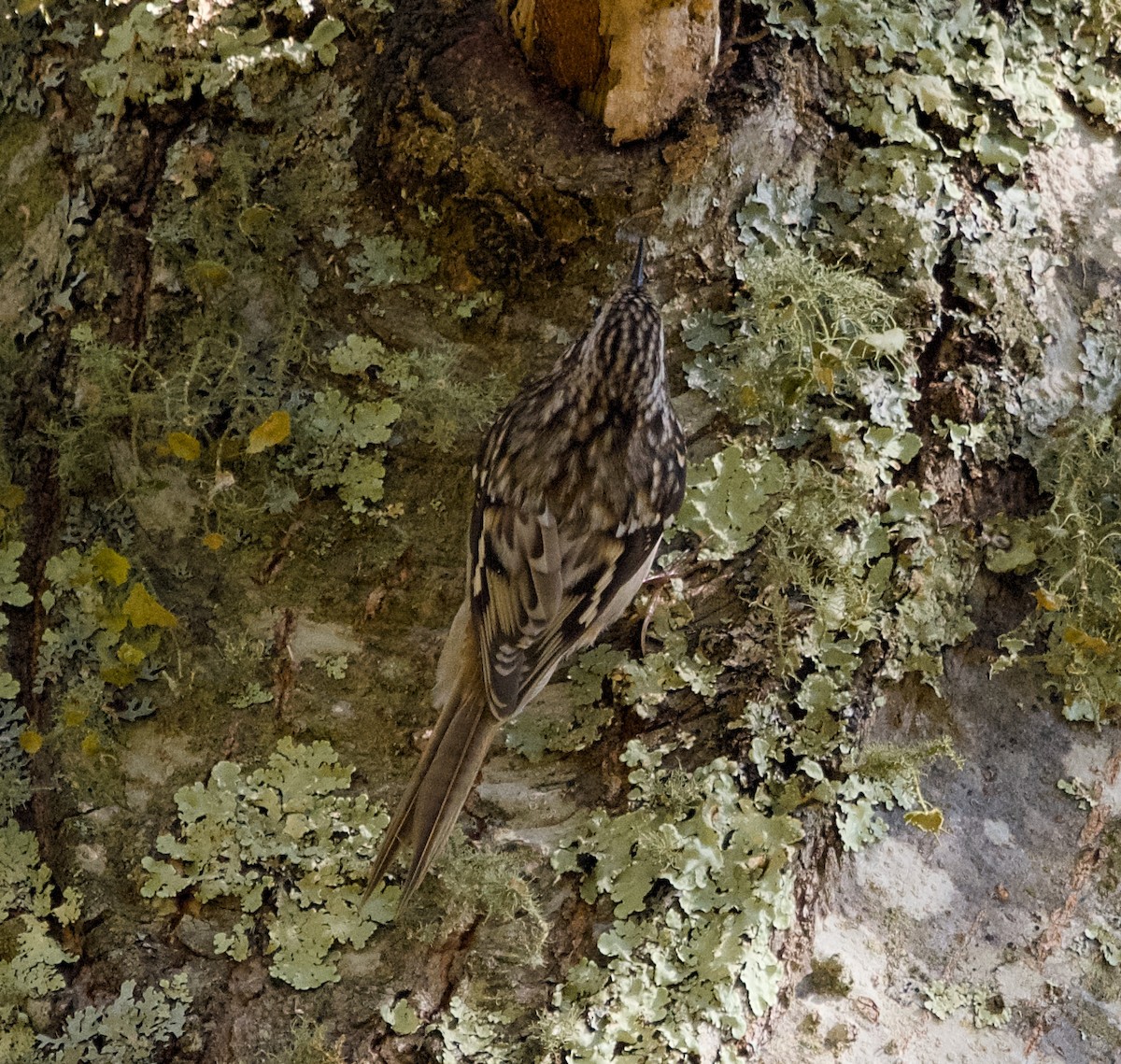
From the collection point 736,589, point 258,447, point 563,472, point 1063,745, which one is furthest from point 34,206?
point 1063,745

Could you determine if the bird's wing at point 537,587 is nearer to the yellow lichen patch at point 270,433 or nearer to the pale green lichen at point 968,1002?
the yellow lichen patch at point 270,433

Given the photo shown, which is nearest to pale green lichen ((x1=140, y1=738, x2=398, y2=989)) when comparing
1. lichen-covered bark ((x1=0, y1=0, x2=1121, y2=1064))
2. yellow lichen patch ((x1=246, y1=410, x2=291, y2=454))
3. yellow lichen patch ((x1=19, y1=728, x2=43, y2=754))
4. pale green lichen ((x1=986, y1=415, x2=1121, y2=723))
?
lichen-covered bark ((x1=0, y1=0, x2=1121, y2=1064))

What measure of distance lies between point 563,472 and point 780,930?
1.03 meters

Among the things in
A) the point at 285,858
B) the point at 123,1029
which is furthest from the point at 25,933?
the point at 285,858

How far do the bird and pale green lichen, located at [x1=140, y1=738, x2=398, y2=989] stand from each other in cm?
6

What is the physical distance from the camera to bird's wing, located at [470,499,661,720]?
2172 mm

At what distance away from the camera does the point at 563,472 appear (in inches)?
101

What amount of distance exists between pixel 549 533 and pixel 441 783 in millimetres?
625

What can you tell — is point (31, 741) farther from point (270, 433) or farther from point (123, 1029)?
point (270, 433)

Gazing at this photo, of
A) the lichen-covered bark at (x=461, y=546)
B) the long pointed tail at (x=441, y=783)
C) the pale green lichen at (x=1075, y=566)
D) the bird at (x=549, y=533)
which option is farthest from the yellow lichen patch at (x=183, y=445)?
the pale green lichen at (x=1075, y=566)

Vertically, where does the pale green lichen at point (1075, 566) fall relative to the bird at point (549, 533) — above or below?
above

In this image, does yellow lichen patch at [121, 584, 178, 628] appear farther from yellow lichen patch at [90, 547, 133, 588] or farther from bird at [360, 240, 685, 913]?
bird at [360, 240, 685, 913]

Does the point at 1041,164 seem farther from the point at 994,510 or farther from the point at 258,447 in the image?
the point at 258,447

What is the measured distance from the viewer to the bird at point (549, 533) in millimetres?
2102
